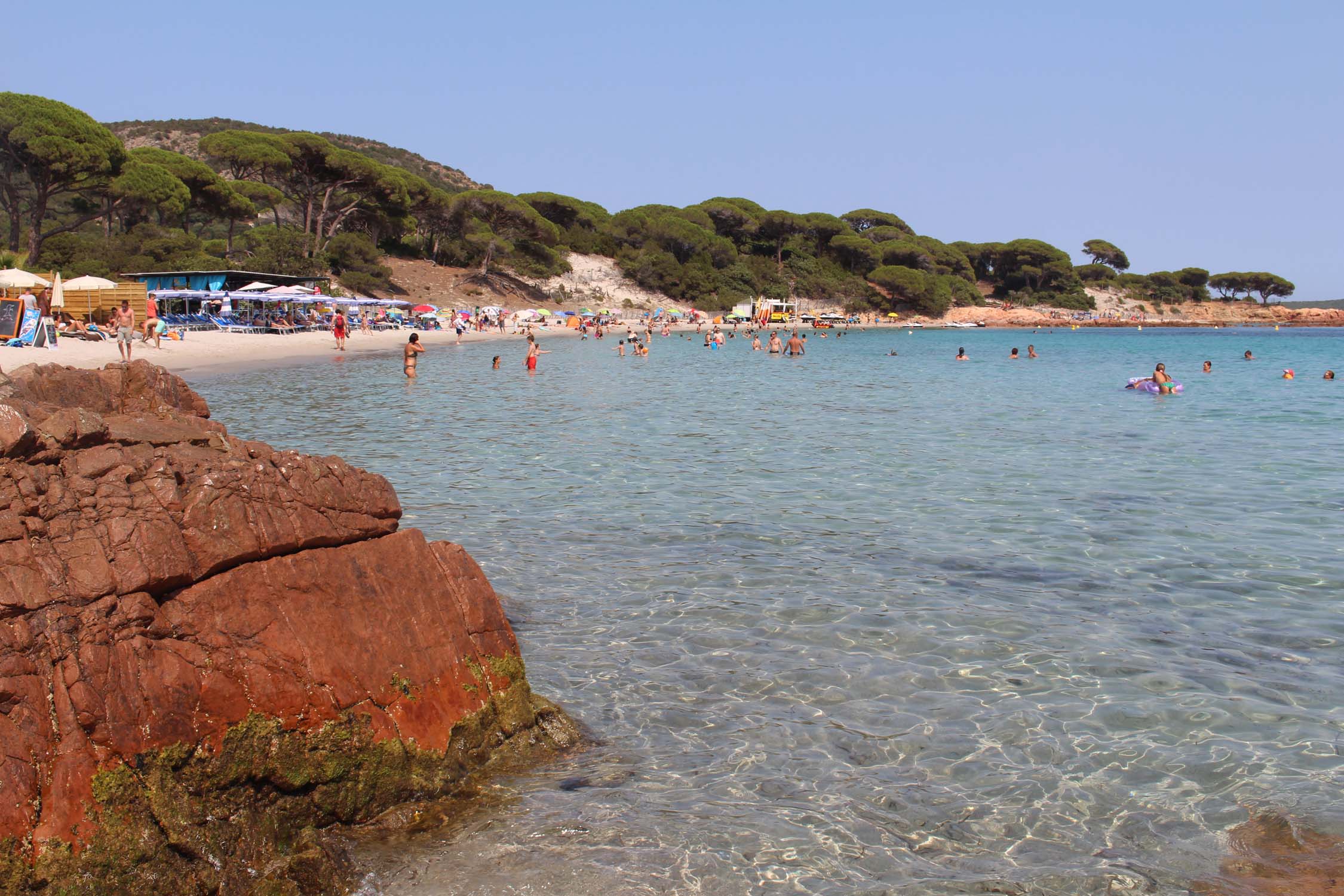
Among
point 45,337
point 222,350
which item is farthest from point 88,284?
point 45,337

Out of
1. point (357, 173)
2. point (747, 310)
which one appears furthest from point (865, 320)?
point (357, 173)

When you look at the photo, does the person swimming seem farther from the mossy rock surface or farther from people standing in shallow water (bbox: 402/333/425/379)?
the mossy rock surface

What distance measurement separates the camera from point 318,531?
14.0 ft

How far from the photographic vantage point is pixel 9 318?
79.9ft

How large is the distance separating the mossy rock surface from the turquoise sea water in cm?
22

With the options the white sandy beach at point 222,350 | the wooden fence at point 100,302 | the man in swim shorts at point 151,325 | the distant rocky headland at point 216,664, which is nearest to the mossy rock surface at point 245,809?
the distant rocky headland at point 216,664

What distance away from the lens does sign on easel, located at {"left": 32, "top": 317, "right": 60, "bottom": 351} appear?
78.9 feet

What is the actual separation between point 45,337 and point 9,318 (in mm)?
1063

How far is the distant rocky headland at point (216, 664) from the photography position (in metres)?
3.32

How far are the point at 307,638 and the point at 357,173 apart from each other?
222ft

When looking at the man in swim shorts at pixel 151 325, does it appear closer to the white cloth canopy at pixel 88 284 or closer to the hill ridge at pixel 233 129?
the white cloth canopy at pixel 88 284

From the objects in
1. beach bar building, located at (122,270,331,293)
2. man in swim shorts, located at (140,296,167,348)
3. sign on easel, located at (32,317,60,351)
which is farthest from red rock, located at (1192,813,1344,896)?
beach bar building, located at (122,270,331,293)

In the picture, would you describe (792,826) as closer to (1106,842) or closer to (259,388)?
(1106,842)

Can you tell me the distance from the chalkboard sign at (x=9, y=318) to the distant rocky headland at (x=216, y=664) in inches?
935
